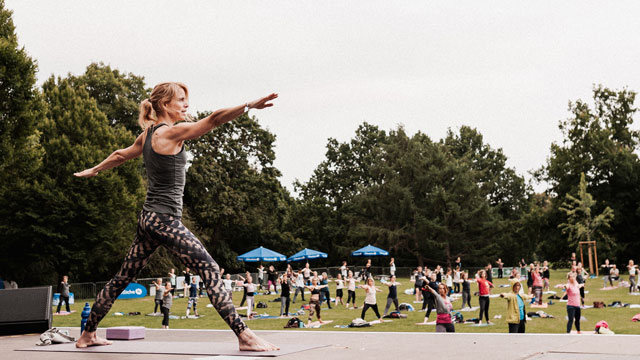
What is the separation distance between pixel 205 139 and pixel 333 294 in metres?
20.9

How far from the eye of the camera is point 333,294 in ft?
119

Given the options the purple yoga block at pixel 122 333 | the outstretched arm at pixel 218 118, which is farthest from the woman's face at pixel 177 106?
the purple yoga block at pixel 122 333

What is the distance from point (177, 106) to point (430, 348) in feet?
12.7

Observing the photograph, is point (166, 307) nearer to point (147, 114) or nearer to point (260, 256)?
point (147, 114)

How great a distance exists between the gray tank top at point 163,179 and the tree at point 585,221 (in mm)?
45631

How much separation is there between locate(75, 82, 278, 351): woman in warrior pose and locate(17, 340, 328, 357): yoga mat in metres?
0.18

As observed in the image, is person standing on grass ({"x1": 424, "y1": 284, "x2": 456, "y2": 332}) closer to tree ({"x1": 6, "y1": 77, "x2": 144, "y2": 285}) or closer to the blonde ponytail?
the blonde ponytail

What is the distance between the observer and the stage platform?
20.9 ft

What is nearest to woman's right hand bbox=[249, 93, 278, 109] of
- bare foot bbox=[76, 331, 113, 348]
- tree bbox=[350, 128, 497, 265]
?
bare foot bbox=[76, 331, 113, 348]

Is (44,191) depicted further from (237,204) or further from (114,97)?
(237,204)

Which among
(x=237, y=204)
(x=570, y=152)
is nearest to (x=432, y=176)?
(x=570, y=152)

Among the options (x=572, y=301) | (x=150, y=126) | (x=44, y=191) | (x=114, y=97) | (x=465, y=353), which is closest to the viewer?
(x=465, y=353)

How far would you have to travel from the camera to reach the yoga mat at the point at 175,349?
656 cm

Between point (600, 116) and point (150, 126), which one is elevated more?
point (600, 116)
